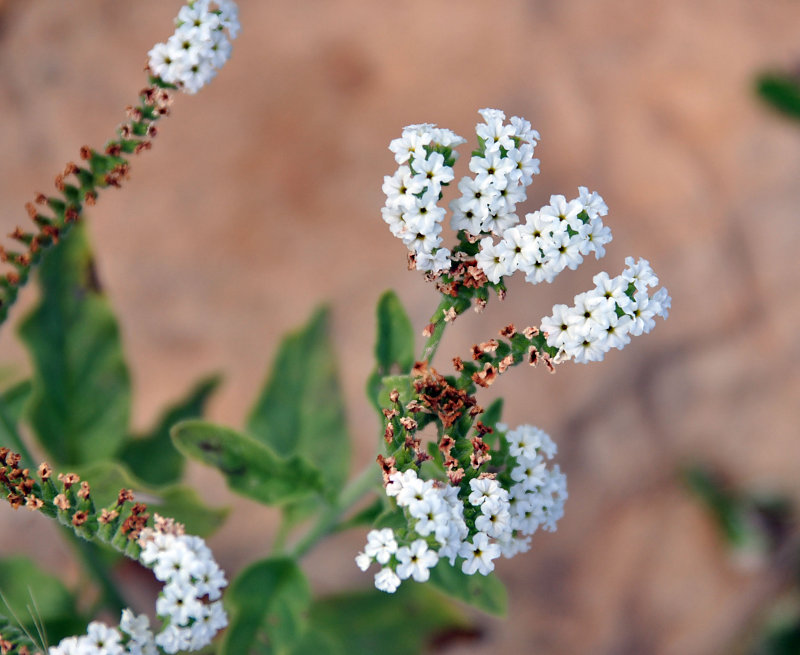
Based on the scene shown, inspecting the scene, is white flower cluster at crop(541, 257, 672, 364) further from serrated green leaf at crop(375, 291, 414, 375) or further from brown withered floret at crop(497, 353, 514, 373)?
serrated green leaf at crop(375, 291, 414, 375)

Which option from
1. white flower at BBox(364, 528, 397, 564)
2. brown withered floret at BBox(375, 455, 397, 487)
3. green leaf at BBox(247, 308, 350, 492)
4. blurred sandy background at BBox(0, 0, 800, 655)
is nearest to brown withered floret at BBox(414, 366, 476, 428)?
brown withered floret at BBox(375, 455, 397, 487)

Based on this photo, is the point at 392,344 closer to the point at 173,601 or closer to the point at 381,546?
the point at 381,546

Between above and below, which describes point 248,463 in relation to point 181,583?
above

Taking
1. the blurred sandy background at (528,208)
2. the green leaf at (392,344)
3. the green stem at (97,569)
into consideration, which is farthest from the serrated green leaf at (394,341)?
the blurred sandy background at (528,208)

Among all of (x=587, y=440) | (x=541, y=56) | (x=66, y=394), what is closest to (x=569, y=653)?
(x=587, y=440)

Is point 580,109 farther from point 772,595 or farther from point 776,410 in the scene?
point 772,595

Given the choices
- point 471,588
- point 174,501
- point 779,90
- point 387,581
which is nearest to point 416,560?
point 387,581

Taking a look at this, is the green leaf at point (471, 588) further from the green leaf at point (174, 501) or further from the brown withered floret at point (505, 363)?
the green leaf at point (174, 501)
